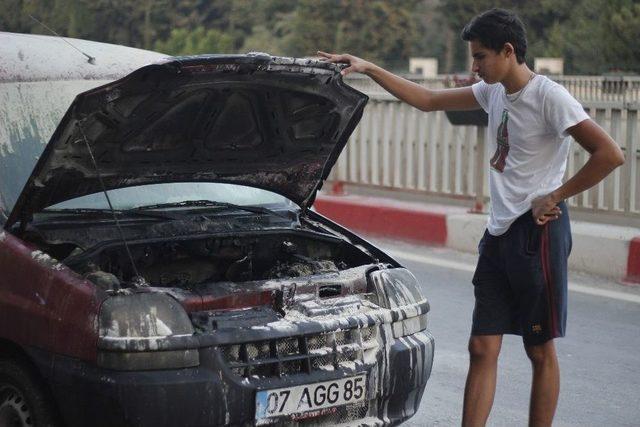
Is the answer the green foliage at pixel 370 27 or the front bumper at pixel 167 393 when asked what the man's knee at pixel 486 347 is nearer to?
the front bumper at pixel 167 393

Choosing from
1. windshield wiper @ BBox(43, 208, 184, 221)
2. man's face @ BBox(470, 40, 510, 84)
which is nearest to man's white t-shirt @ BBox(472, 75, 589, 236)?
man's face @ BBox(470, 40, 510, 84)

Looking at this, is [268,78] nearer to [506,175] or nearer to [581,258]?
[506,175]

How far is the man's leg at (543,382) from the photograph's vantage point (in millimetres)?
4820

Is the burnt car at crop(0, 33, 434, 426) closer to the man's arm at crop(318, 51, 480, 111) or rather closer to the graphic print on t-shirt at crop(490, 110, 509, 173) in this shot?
the man's arm at crop(318, 51, 480, 111)

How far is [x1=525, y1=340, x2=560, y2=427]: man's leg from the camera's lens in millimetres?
4820

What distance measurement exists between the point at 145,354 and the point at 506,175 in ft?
5.37

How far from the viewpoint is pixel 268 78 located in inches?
188

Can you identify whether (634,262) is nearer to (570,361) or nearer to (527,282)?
(570,361)

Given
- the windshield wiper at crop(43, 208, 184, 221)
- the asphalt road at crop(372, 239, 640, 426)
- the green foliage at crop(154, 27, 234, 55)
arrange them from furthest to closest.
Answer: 1. the green foliage at crop(154, 27, 234, 55)
2. the asphalt road at crop(372, 239, 640, 426)
3. the windshield wiper at crop(43, 208, 184, 221)

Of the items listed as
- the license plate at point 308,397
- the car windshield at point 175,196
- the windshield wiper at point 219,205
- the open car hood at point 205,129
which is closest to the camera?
the license plate at point 308,397

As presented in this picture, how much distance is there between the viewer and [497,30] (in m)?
4.67

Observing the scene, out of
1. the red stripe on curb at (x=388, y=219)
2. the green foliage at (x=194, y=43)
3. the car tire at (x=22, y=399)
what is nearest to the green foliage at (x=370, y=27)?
the green foliage at (x=194, y=43)

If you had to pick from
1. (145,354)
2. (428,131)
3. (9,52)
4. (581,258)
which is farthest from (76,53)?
(428,131)

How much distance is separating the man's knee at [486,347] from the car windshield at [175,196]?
1223mm
